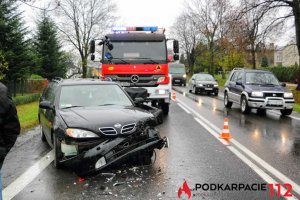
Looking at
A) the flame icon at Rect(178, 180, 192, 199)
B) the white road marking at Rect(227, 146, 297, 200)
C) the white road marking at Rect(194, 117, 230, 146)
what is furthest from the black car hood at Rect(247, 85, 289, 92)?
the flame icon at Rect(178, 180, 192, 199)

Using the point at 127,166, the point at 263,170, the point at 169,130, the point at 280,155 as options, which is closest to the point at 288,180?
the point at 263,170

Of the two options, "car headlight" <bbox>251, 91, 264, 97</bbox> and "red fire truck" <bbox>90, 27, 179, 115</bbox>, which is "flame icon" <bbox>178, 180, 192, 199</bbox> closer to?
"red fire truck" <bbox>90, 27, 179, 115</bbox>

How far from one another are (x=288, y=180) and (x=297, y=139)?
4.32 meters

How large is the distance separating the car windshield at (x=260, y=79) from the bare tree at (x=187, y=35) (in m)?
61.9

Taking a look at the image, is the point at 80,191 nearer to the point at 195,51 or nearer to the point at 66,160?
the point at 66,160

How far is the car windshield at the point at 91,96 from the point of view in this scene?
7.40 metres

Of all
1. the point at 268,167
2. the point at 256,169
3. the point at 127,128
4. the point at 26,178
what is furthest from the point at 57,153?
the point at 268,167

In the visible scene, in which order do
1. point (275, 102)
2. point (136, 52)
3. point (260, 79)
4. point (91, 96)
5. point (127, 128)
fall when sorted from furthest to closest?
point (260, 79)
point (275, 102)
point (136, 52)
point (91, 96)
point (127, 128)

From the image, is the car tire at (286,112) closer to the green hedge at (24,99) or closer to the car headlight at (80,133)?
the car headlight at (80,133)

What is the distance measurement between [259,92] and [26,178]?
1088 centimetres

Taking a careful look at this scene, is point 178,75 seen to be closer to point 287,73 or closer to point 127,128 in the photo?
point 287,73

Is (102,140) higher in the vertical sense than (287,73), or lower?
lower

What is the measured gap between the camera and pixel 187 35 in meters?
81.0

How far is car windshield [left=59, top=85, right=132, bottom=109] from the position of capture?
740 cm
